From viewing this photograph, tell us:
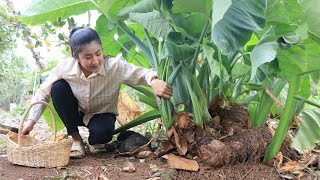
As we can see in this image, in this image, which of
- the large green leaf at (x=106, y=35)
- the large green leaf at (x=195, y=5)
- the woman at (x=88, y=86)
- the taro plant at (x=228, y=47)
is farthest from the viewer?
the large green leaf at (x=106, y=35)

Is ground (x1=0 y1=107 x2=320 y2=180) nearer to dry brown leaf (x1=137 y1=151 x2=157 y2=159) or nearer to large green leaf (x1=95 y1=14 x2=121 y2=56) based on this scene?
dry brown leaf (x1=137 y1=151 x2=157 y2=159)

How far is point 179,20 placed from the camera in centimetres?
145

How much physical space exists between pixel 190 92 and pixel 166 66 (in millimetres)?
160

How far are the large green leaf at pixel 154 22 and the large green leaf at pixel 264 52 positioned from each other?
0.35 meters

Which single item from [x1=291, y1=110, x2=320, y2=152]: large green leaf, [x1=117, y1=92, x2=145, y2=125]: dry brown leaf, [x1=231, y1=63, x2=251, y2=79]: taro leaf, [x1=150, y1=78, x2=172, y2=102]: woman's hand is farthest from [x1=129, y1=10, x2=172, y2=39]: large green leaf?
[x1=117, y1=92, x2=145, y2=125]: dry brown leaf

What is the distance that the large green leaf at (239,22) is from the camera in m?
1.12

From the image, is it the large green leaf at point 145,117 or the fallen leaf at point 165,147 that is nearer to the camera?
the fallen leaf at point 165,147

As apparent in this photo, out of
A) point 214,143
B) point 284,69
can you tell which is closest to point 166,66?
point 214,143

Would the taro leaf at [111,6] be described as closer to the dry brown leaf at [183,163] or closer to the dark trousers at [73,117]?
the dark trousers at [73,117]

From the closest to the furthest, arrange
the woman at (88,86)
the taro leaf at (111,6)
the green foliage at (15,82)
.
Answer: the taro leaf at (111,6), the woman at (88,86), the green foliage at (15,82)

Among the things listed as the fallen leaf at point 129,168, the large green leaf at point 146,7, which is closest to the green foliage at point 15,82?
the fallen leaf at point 129,168

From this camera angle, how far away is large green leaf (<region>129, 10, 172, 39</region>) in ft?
4.29

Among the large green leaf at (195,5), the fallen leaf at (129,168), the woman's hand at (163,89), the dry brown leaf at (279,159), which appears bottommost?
the dry brown leaf at (279,159)

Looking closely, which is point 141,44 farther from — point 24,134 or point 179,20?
point 24,134
